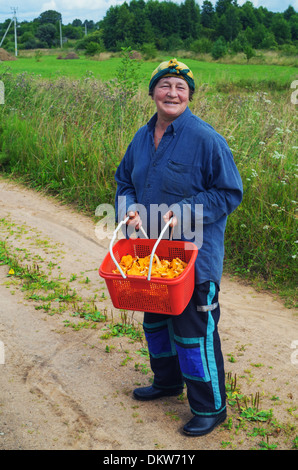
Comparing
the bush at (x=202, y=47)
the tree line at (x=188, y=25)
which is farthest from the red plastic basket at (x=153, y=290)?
the tree line at (x=188, y=25)

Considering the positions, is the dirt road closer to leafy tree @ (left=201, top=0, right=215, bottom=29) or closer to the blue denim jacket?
the blue denim jacket

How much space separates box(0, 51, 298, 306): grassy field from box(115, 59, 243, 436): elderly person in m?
2.16

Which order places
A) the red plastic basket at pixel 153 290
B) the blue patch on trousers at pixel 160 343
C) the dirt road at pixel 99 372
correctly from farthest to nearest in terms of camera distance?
the blue patch on trousers at pixel 160 343 → the dirt road at pixel 99 372 → the red plastic basket at pixel 153 290

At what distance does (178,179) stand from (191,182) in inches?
2.8

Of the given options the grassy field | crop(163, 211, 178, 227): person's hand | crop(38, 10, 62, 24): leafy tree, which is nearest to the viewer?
crop(163, 211, 178, 227): person's hand

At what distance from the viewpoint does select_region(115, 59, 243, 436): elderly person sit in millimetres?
2668

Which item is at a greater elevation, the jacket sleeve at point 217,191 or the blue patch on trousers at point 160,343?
the jacket sleeve at point 217,191

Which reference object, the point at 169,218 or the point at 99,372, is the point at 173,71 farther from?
the point at 99,372

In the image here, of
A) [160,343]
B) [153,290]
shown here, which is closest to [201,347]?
[160,343]

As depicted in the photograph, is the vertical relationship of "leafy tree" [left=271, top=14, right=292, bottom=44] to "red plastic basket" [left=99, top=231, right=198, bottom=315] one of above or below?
above

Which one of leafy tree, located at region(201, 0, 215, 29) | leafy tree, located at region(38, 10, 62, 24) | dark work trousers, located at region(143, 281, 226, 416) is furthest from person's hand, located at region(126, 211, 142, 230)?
leafy tree, located at region(38, 10, 62, 24)

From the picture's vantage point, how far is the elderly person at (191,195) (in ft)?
8.75

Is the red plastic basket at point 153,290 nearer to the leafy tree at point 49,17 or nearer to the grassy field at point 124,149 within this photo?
the grassy field at point 124,149
